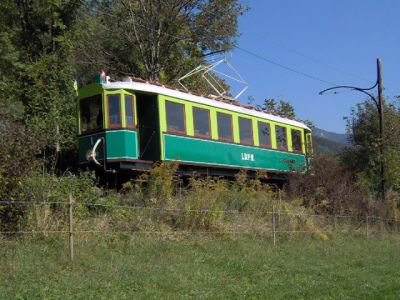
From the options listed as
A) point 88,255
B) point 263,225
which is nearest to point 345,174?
point 263,225

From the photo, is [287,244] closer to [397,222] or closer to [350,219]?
[350,219]

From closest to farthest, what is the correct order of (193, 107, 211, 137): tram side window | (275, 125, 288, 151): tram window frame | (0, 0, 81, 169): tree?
(193, 107, 211, 137): tram side window
(0, 0, 81, 169): tree
(275, 125, 288, 151): tram window frame

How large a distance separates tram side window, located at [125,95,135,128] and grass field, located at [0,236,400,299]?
14.1 feet

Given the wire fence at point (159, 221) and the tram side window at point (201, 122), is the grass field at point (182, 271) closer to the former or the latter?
the wire fence at point (159, 221)

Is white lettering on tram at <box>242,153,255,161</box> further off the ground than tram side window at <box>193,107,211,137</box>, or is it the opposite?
tram side window at <box>193,107,211,137</box>

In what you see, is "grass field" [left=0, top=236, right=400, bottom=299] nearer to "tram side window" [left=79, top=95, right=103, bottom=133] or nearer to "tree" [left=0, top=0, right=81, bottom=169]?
"tram side window" [left=79, top=95, right=103, bottom=133]

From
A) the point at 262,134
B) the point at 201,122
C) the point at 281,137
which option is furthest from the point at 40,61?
the point at 281,137

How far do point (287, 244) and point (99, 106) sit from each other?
6.47 m

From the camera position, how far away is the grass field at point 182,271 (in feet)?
29.4

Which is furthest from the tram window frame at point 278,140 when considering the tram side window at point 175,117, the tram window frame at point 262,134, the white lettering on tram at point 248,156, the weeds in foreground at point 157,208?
the tram side window at point 175,117

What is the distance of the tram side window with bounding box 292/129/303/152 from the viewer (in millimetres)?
24328

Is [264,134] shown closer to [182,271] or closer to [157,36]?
[157,36]

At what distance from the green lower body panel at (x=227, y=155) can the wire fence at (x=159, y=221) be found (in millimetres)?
2598

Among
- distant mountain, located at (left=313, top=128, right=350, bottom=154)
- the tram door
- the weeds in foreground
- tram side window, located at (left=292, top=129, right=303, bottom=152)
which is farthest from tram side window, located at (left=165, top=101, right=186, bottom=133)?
distant mountain, located at (left=313, top=128, right=350, bottom=154)
